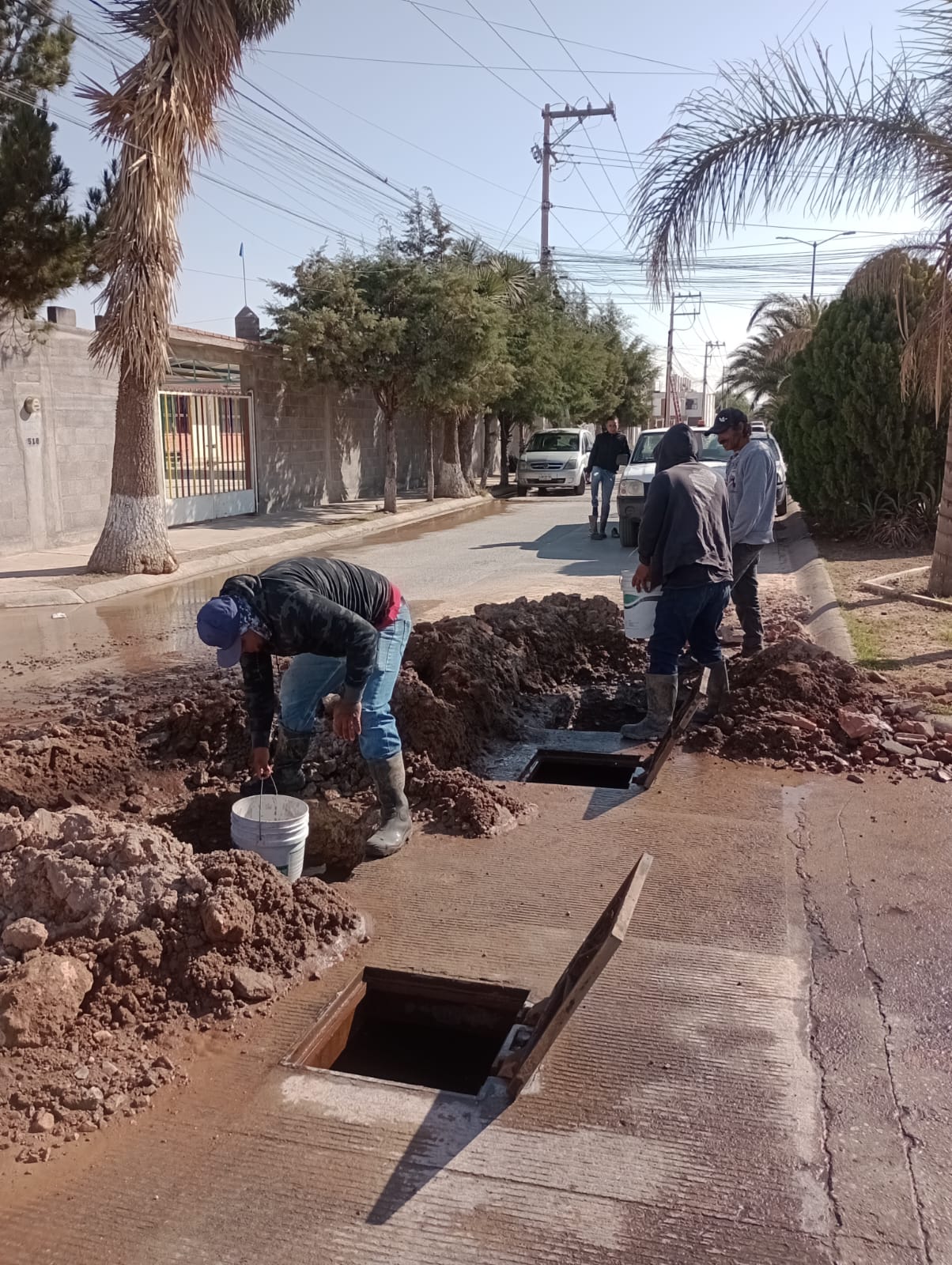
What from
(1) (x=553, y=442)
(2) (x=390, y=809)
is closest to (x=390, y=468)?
(1) (x=553, y=442)

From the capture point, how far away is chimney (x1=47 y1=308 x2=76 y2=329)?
591 inches

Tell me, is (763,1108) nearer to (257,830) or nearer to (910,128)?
(257,830)

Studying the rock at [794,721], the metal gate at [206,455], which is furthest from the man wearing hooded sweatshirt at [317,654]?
the metal gate at [206,455]

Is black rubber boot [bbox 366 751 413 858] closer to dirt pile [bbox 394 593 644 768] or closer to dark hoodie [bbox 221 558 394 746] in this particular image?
dark hoodie [bbox 221 558 394 746]

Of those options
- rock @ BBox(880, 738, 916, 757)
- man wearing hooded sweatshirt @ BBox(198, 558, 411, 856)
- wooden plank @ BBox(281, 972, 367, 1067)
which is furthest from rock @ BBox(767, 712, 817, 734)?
wooden plank @ BBox(281, 972, 367, 1067)

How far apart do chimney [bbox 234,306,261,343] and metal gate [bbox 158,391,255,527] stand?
2.00 m

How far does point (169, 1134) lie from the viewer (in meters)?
2.94

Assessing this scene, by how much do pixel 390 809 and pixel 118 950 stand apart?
5.41 feet

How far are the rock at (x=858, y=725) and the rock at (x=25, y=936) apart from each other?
14.7 ft

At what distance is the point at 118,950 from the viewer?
3.53 metres

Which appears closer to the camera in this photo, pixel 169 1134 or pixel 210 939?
pixel 169 1134

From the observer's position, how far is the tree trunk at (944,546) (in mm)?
10016

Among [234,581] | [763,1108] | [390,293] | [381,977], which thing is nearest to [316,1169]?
[381,977]

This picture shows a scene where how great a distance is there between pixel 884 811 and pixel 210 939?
3402mm
